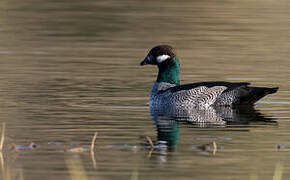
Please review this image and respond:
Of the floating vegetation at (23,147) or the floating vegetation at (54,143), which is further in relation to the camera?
the floating vegetation at (54,143)

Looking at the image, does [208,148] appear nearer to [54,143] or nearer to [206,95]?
[54,143]

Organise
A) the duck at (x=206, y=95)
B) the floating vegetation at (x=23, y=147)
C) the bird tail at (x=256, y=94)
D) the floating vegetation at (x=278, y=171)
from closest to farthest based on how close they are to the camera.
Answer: the floating vegetation at (x=278, y=171)
the floating vegetation at (x=23, y=147)
the bird tail at (x=256, y=94)
the duck at (x=206, y=95)

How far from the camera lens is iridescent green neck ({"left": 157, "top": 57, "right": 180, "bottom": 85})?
15312 millimetres

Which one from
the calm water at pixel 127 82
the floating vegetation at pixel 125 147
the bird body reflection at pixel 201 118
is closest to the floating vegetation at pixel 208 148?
the calm water at pixel 127 82

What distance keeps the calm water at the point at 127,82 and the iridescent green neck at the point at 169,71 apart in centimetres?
49

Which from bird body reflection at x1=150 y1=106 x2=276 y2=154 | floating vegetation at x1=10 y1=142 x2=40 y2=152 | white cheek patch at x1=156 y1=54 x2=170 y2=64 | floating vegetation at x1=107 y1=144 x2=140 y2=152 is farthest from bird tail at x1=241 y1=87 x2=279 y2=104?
floating vegetation at x1=10 y1=142 x2=40 y2=152

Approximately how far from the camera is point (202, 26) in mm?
26406

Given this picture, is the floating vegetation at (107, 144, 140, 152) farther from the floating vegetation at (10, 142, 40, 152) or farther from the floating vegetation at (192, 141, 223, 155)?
the floating vegetation at (10, 142, 40, 152)

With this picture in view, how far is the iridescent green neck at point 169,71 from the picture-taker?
15312 mm

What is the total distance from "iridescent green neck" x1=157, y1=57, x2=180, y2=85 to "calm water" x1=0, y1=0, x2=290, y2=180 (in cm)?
49

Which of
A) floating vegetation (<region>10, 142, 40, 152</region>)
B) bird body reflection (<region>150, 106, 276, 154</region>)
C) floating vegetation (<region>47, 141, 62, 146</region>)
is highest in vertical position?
floating vegetation (<region>10, 142, 40, 152</region>)

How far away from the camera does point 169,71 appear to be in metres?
15.4

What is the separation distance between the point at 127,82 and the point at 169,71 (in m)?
1.63

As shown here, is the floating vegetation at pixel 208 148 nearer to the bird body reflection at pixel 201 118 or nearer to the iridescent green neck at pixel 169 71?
the bird body reflection at pixel 201 118
